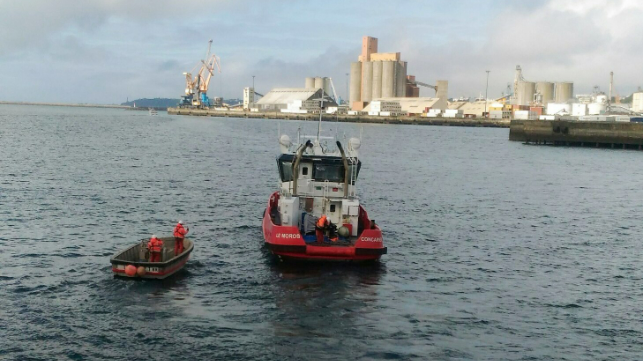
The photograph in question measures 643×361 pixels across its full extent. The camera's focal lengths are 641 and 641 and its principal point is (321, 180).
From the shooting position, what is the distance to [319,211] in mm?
27891

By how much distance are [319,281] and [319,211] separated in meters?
4.99

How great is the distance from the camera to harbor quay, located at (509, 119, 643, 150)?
107 meters

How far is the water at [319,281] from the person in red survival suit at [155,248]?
1.00 m

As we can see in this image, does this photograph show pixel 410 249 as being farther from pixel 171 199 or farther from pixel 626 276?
pixel 171 199

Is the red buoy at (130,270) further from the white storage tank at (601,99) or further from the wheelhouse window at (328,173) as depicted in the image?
the white storage tank at (601,99)

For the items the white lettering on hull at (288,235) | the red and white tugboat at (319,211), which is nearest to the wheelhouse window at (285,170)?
the red and white tugboat at (319,211)

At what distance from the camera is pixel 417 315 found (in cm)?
2056

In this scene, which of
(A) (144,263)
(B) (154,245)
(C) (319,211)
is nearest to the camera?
(A) (144,263)

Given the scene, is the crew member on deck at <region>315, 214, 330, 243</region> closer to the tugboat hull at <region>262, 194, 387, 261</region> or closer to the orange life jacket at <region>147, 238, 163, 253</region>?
the tugboat hull at <region>262, 194, 387, 261</region>

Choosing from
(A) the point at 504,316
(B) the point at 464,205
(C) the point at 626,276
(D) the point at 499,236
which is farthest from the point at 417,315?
(B) the point at 464,205

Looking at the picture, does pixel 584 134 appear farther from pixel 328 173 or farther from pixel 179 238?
pixel 179 238

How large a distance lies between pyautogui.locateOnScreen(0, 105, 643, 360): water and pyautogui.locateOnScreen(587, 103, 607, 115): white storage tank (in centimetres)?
13388

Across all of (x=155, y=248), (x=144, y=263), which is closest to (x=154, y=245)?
(x=155, y=248)

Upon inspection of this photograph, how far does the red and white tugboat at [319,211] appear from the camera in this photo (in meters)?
24.8
